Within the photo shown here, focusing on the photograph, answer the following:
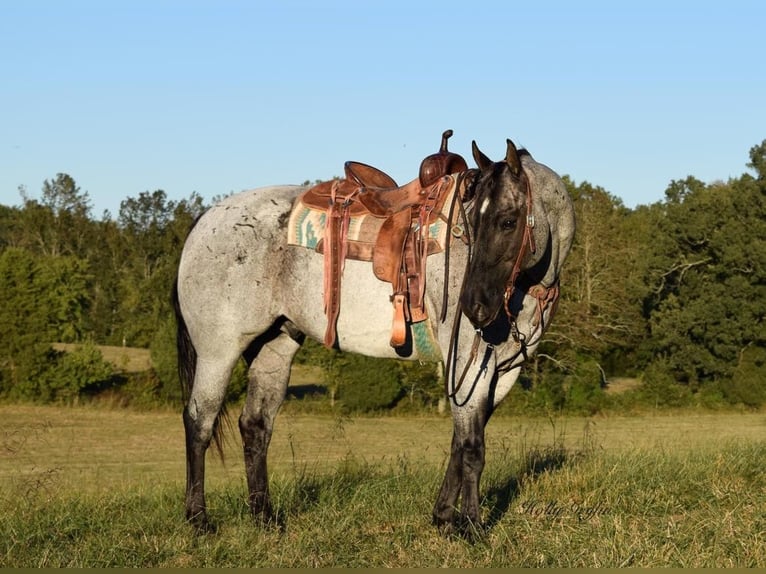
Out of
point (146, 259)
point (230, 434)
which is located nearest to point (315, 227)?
point (230, 434)

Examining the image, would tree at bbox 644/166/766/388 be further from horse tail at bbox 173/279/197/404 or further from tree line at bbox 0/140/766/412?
horse tail at bbox 173/279/197/404

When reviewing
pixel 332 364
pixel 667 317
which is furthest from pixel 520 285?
pixel 667 317

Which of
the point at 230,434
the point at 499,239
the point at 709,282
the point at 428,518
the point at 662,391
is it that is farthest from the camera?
the point at 709,282

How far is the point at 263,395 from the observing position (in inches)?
264

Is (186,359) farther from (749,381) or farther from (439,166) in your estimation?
(749,381)

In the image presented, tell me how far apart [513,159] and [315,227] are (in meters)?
1.49

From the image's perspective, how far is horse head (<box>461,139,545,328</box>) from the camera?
5309 millimetres

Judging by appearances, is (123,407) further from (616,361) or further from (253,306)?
(253,306)

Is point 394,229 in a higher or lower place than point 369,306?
higher

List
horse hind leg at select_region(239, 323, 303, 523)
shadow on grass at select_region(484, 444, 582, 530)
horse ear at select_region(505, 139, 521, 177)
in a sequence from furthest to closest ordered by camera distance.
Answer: horse hind leg at select_region(239, 323, 303, 523)
shadow on grass at select_region(484, 444, 582, 530)
horse ear at select_region(505, 139, 521, 177)

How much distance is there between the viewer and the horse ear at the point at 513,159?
5445mm

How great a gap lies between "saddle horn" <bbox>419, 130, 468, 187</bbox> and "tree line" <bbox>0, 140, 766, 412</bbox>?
89.4ft

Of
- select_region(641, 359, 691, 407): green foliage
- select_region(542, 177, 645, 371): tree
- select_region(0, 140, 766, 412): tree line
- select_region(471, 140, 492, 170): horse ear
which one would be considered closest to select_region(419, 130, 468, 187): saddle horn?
select_region(471, 140, 492, 170): horse ear

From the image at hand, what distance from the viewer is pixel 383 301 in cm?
598
